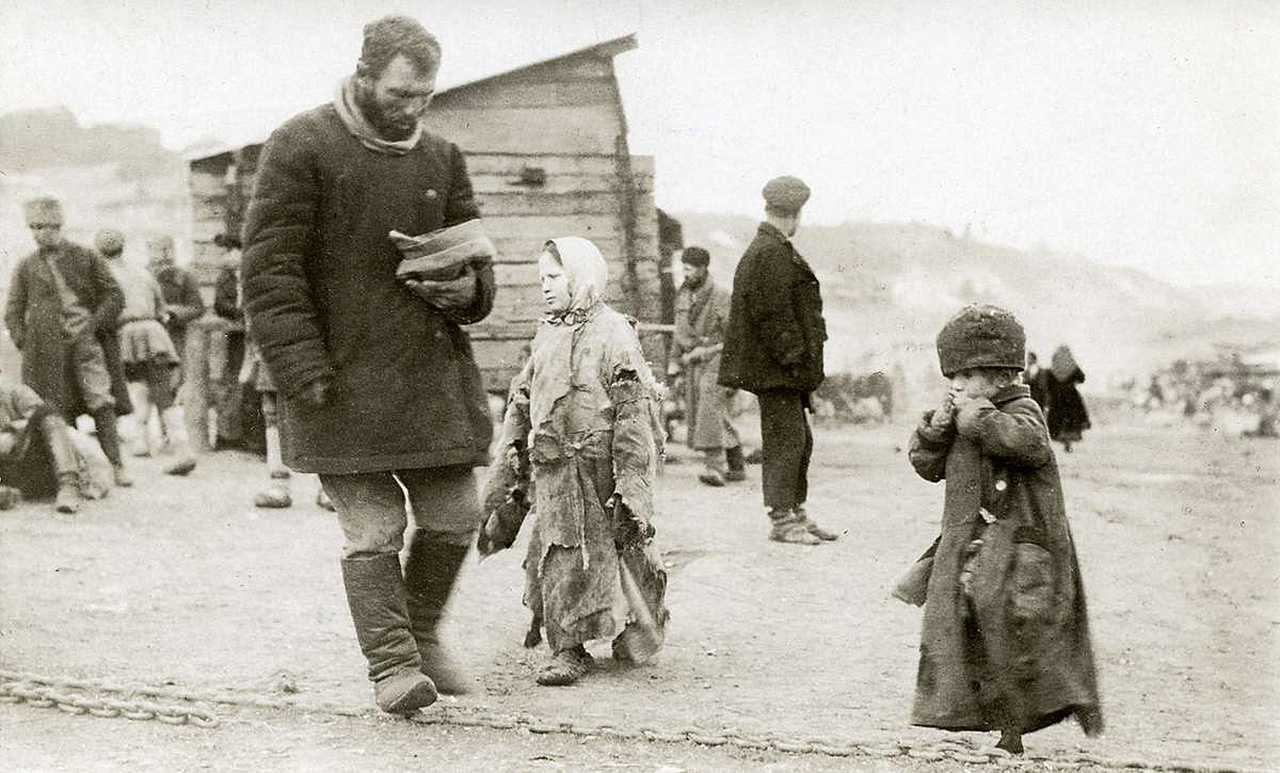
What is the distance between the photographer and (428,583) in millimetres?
4730

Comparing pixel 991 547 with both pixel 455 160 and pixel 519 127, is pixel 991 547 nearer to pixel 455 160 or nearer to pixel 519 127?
pixel 455 160

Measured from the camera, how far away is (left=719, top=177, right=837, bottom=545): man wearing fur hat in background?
7.69 m

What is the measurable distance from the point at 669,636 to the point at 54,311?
5.37m

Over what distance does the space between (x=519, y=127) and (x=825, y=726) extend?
8.07m

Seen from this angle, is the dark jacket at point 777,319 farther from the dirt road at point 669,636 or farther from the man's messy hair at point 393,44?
the man's messy hair at point 393,44

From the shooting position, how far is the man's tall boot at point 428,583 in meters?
4.73

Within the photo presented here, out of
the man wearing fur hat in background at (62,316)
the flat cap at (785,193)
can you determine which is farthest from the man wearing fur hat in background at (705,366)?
the man wearing fur hat in background at (62,316)

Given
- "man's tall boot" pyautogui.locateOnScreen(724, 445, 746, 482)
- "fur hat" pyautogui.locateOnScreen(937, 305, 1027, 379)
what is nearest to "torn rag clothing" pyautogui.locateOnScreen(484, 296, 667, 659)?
"fur hat" pyautogui.locateOnScreen(937, 305, 1027, 379)

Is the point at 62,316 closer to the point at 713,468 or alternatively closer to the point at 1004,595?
the point at 713,468

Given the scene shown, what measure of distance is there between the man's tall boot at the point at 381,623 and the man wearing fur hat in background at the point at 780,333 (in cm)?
354

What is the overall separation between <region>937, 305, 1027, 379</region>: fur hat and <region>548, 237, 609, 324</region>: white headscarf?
144 cm

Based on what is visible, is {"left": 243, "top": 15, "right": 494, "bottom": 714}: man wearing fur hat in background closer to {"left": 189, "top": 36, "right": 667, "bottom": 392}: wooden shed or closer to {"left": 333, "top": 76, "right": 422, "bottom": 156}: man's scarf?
{"left": 333, "top": 76, "right": 422, "bottom": 156}: man's scarf

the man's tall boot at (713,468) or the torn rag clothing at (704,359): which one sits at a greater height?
the torn rag clothing at (704,359)

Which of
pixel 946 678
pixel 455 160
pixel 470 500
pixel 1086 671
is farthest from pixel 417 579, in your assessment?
pixel 1086 671
